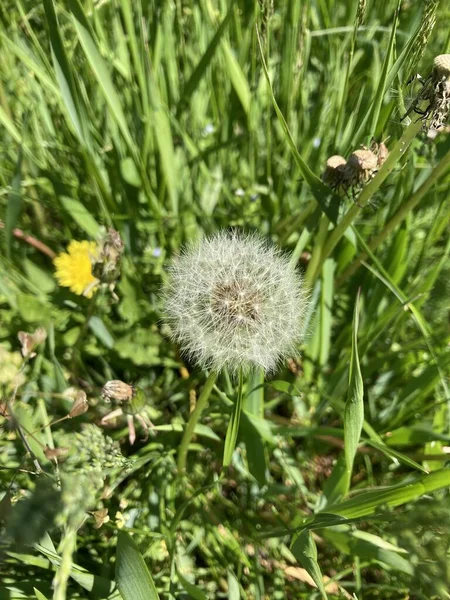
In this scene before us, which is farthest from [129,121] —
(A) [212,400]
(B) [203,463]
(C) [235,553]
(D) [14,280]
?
(C) [235,553]

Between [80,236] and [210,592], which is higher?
[80,236]

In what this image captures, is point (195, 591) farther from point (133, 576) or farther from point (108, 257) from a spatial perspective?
point (108, 257)

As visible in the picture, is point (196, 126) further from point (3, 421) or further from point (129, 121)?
point (3, 421)

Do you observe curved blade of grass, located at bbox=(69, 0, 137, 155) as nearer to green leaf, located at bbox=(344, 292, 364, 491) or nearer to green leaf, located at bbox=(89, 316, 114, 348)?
green leaf, located at bbox=(89, 316, 114, 348)

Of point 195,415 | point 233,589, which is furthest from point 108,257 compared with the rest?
point 233,589

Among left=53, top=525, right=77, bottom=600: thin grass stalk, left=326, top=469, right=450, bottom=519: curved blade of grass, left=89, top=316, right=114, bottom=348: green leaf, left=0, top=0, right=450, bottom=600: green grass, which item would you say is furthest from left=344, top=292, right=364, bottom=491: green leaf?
left=89, top=316, right=114, bottom=348: green leaf

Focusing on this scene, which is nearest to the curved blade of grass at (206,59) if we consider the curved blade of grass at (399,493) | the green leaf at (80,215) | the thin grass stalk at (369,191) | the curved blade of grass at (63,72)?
the curved blade of grass at (63,72)
